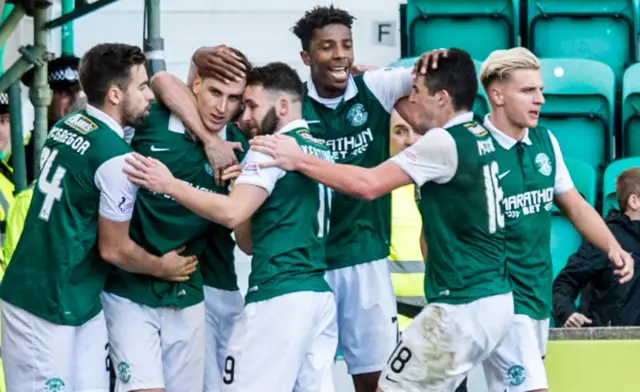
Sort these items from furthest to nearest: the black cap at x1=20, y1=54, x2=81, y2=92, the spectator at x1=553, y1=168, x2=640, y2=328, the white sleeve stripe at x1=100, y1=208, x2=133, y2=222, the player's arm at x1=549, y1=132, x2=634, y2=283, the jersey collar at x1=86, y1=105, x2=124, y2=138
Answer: the black cap at x1=20, y1=54, x2=81, y2=92
the spectator at x1=553, y1=168, x2=640, y2=328
the player's arm at x1=549, y1=132, x2=634, y2=283
the jersey collar at x1=86, y1=105, x2=124, y2=138
the white sleeve stripe at x1=100, y1=208, x2=133, y2=222

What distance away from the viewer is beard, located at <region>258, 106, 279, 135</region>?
250 inches

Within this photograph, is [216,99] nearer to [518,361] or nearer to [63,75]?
[518,361]

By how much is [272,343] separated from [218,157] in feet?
2.87

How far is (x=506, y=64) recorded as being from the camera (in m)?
6.63

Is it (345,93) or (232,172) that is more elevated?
(345,93)

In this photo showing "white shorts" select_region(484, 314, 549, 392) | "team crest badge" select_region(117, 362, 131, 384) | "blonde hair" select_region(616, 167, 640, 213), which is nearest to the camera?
"team crest badge" select_region(117, 362, 131, 384)

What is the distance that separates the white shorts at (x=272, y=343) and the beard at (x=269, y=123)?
692 mm

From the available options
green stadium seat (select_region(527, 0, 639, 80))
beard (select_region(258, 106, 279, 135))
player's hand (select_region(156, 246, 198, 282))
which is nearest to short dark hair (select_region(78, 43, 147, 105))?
beard (select_region(258, 106, 279, 135))

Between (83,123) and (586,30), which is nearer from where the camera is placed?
(83,123)

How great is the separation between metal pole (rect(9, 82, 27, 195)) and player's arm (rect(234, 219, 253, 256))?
7.19ft

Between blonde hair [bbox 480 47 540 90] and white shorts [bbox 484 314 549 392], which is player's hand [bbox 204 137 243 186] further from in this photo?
white shorts [bbox 484 314 549 392]

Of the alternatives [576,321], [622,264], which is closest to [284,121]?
[622,264]

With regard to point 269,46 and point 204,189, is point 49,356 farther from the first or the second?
point 269,46

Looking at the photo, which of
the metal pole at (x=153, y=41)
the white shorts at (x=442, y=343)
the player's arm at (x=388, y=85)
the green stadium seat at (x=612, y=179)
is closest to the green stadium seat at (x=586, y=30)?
the green stadium seat at (x=612, y=179)
